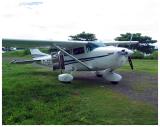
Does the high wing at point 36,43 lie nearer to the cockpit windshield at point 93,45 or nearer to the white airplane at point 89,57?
the white airplane at point 89,57

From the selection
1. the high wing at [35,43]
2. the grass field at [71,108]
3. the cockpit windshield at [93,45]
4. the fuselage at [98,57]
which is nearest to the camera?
the grass field at [71,108]

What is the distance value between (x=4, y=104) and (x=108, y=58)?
5582mm

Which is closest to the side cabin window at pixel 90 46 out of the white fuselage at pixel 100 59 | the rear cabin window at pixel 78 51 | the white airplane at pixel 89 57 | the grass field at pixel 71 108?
the white airplane at pixel 89 57

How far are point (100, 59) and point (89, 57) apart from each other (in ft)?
2.30

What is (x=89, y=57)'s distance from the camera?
→ 43.1 feet

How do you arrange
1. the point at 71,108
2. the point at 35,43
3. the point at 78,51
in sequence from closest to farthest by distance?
the point at 71,108, the point at 35,43, the point at 78,51

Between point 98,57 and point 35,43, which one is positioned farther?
point 98,57

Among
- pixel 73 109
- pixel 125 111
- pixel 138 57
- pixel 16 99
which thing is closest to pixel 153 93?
pixel 125 111

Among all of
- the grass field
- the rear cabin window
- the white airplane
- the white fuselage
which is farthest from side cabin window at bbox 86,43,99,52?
the grass field

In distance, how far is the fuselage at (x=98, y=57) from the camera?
12.0m

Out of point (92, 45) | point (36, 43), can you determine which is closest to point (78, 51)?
point (92, 45)

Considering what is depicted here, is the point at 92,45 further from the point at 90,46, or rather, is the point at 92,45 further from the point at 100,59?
the point at 100,59

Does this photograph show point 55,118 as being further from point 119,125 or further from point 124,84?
point 124,84

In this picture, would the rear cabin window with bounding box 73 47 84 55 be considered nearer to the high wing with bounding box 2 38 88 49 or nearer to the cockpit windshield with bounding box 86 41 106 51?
the high wing with bounding box 2 38 88 49
